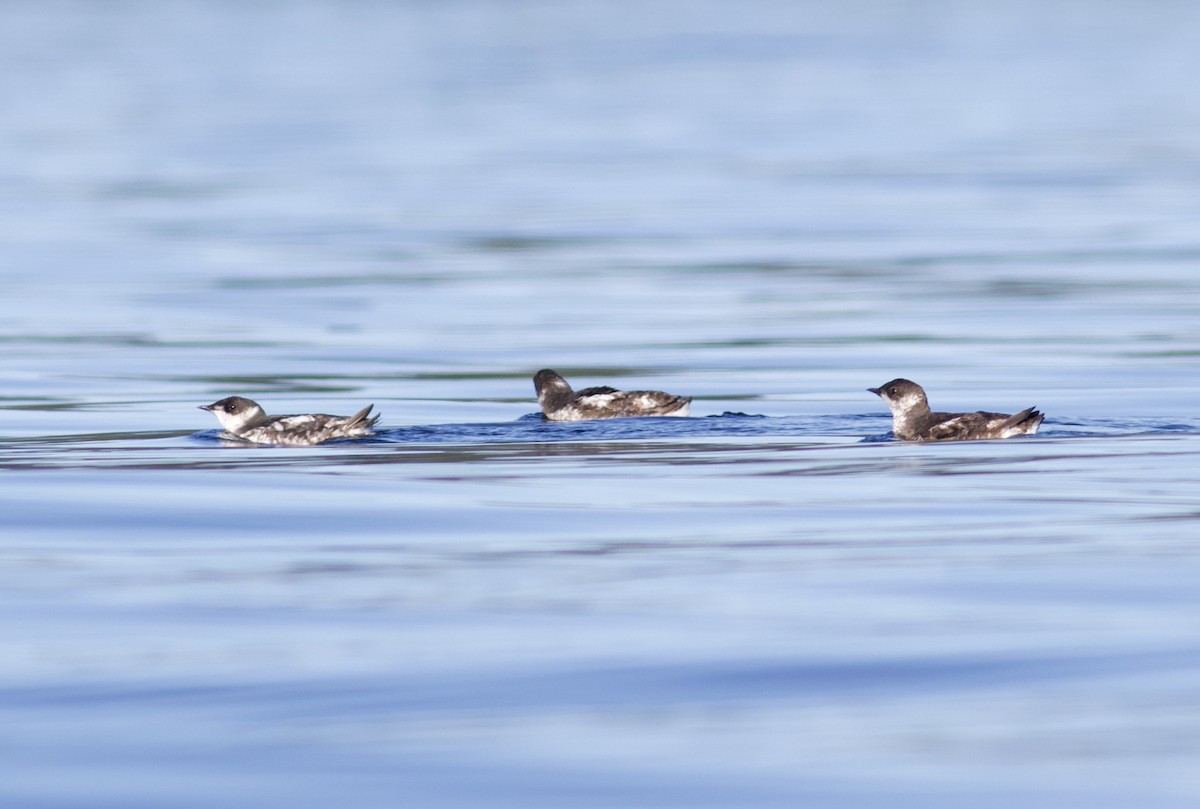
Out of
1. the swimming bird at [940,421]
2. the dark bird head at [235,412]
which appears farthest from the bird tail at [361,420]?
the swimming bird at [940,421]

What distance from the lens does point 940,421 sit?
15.0m

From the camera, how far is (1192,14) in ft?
409

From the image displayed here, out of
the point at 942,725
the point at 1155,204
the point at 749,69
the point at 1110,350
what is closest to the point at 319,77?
the point at 749,69

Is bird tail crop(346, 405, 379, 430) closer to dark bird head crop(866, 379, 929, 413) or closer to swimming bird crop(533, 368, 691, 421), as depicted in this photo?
swimming bird crop(533, 368, 691, 421)

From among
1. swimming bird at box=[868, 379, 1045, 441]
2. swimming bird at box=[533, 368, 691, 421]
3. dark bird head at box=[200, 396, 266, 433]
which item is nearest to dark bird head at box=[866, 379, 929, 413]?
swimming bird at box=[868, 379, 1045, 441]

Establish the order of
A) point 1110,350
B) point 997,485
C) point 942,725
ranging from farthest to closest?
point 1110,350 < point 997,485 < point 942,725

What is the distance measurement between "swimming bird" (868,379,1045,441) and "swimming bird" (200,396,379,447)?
10.4ft

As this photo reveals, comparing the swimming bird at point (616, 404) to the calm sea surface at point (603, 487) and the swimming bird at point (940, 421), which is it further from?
the swimming bird at point (940, 421)

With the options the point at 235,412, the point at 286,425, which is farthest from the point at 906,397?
the point at 235,412

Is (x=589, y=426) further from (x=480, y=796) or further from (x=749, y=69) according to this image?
(x=749, y=69)

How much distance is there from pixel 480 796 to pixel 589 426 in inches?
350

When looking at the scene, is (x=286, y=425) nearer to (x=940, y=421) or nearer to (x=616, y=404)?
(x=616, y=404)

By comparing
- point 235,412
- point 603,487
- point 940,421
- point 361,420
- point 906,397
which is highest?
point 235,412

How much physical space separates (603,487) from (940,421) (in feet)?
9.36
